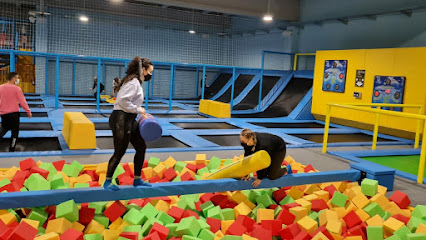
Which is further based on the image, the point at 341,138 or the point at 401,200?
the point at 341,138

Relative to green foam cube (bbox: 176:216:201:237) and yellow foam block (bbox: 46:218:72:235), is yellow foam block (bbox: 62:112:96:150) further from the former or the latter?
green foam cube (bbox: 176:216:201:237)

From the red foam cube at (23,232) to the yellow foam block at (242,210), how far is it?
2.14 metres

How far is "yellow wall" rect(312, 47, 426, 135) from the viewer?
1045cm

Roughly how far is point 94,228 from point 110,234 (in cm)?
23

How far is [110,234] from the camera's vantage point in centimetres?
367

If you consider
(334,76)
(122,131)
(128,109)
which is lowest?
(122,131)

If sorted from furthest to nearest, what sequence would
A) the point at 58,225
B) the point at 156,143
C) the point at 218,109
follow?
the point at 218,109 → the point at 156,143 → the point at 58,225

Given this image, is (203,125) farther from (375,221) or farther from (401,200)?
(375,221)

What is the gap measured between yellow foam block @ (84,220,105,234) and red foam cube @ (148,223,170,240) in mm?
529

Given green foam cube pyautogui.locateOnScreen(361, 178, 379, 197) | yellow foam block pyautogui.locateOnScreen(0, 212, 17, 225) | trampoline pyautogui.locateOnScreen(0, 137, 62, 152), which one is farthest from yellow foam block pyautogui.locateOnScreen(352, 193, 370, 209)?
trampoline pyautogui.locateOnScreen(0, 137, 62, 152)

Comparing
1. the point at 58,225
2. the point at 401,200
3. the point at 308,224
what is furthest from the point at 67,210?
the point at 401,200

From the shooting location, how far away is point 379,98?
1145 centimetres

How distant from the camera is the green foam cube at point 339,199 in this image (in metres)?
4.78

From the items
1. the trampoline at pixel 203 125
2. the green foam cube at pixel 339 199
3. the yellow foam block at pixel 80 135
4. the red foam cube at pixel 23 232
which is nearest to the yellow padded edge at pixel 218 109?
the trampoline at pixel 203 125
